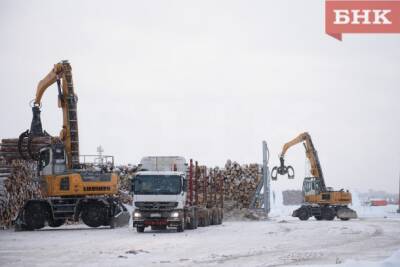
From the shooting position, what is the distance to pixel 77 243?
2253 cm

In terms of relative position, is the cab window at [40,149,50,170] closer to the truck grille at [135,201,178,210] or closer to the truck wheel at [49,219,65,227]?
the truck wheel at [49,219,65,227]

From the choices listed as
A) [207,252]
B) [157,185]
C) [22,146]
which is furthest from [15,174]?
[207,252]

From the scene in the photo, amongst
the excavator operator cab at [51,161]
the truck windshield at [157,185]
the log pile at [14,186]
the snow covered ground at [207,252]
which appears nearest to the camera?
the snow covered ground at [207,252]

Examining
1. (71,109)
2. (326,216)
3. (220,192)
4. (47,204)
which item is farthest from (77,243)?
(326,216)

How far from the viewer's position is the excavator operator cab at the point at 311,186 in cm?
5119

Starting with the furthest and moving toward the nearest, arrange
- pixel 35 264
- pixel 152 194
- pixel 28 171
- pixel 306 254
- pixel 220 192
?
1. pixel 220 192
2. pixel 28 171
3. pixel 152 194
4. pixel 306 254
5. pixel 35 264

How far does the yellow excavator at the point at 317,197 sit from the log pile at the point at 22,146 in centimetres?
1945

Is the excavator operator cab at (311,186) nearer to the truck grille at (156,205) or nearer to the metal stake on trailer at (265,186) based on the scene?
the metal stake on trailer at (265,186)

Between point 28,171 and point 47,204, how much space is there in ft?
11.8

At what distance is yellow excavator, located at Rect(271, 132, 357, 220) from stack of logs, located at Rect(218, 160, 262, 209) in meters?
2.69

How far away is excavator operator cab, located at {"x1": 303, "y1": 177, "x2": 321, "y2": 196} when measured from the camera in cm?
5119

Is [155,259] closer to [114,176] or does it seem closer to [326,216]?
[114,176]

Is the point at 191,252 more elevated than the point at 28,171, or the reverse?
the point at 28,171

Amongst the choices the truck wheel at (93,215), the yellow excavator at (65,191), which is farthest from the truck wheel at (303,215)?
the truck wheel at (93,215)
